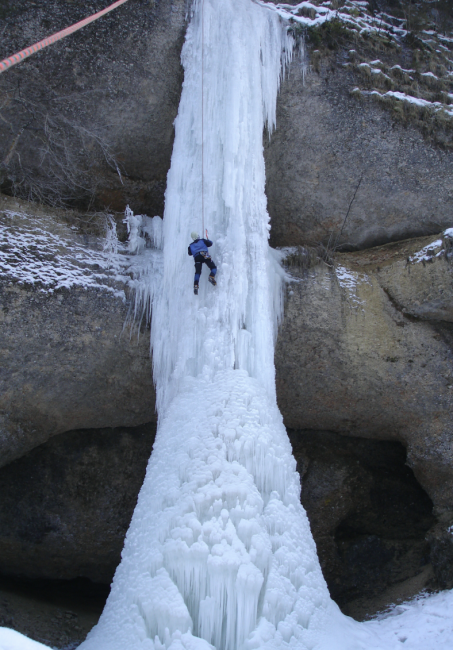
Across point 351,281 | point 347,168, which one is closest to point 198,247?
point 351,281

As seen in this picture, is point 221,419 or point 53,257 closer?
point 221,419

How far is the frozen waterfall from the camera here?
4.24 meters

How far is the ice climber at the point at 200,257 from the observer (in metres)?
5.99

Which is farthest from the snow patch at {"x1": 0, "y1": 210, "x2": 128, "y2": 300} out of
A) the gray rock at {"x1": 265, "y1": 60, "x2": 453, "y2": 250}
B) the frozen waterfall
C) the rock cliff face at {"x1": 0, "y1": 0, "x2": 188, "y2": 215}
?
the gray rock at {"x1": 265, "y1": 60, "x2": 453, "y2": 250}

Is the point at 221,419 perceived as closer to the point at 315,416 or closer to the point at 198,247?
the point at 198,247

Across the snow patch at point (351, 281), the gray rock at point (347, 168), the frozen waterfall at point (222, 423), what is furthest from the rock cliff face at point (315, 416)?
the frozen waterfall at point (222, 423)

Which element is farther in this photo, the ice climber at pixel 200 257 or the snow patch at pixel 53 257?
the snow patch at pixel 53 257

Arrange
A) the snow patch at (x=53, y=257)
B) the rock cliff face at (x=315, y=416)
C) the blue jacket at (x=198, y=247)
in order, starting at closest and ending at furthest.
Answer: the blue jacket at (x=198, y=247) < the snow patch at (x=53, y=257) < the rock cliff face at (x=315, y=416)

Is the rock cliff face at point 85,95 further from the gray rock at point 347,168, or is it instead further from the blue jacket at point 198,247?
the blue jacket at point 198,247

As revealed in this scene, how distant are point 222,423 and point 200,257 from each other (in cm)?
197

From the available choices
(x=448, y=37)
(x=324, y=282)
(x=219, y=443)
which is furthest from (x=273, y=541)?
(x=448, y=37)

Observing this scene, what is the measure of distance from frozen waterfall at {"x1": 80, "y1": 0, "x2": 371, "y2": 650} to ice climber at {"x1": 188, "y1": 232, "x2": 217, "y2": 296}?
146mm

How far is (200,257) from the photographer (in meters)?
6.01

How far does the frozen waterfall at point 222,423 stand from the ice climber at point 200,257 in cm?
15
